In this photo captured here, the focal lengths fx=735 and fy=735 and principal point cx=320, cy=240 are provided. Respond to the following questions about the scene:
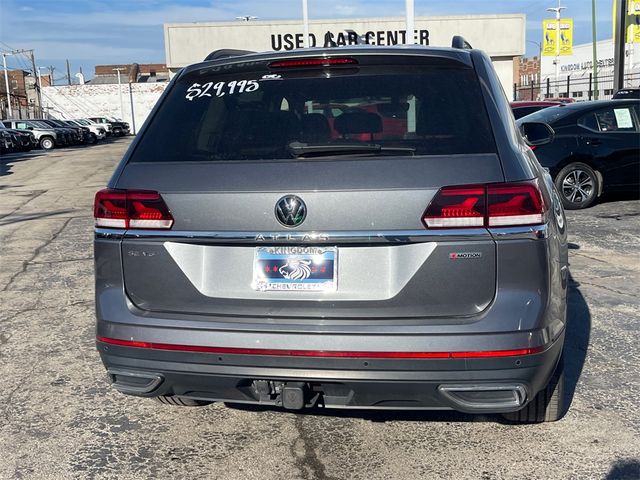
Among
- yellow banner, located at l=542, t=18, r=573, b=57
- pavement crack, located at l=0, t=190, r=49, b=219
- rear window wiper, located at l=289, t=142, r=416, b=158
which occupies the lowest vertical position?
pavement crack, located at l=0, t=190, r=49, b=219

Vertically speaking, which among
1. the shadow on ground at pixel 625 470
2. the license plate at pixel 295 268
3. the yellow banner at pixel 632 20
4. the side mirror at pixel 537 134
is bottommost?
the shadow on ground at pixel 625 470

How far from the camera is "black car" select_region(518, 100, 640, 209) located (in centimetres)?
1049

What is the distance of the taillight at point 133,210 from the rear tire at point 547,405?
1878mm

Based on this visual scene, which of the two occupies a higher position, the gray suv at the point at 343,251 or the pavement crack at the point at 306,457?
the gray suv at the point at 343,251

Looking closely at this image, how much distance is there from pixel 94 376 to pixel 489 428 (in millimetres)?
2389

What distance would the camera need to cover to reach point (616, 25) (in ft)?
65.5

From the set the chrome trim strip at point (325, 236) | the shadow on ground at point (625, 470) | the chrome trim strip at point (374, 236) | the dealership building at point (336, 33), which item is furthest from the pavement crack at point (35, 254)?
the dealership building at point (336, 33)

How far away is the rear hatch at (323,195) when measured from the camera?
2.76 meters

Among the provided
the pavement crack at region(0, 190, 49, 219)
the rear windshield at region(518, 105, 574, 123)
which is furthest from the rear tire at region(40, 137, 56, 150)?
the rear windshield at region(518, 105, 574, 123)

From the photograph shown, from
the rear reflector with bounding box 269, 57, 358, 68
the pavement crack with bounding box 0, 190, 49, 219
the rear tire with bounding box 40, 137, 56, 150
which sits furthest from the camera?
the rear tire with bounding box 40, 137, 56, 150

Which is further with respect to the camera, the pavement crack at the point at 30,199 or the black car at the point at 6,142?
the black car at the point at 6,142

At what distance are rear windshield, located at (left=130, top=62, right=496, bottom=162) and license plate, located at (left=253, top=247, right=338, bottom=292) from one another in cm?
40

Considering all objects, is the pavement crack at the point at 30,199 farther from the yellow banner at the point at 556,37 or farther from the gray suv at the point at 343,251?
the yellow banner at the point at 556,37

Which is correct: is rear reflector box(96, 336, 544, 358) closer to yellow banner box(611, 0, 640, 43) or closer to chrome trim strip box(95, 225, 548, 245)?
chrome trim strip box(95, 225, 548, 245)
